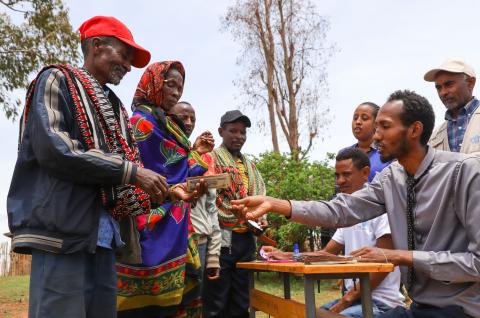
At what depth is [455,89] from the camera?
14.2 feet

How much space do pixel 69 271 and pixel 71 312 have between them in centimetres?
17

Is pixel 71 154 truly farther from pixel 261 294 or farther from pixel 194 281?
pixel 261 294

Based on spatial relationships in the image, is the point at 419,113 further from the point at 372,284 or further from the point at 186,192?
the point at 186,192

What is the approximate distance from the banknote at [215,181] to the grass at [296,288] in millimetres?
5261

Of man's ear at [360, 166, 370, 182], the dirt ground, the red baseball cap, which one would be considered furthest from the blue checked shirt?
the dirt ground

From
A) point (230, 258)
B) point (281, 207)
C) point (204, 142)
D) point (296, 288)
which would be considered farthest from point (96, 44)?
point (296, 288)

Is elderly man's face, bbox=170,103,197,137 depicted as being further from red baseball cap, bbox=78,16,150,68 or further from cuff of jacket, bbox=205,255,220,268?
red baseball cap, bbox=78,16,150,68

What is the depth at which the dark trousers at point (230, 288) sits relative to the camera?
16.4ft

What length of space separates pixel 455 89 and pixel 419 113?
1.73m

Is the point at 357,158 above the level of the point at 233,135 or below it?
below

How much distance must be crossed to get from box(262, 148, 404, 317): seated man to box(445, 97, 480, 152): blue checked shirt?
93 cm

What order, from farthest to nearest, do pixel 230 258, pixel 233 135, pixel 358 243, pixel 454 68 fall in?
pixel 233 135 → pixel 230 258 → pixel 454 68 → pixel 358 243

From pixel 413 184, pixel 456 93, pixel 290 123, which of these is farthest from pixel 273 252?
pixel 290 123

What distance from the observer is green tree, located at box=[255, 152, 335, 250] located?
9859 mm
